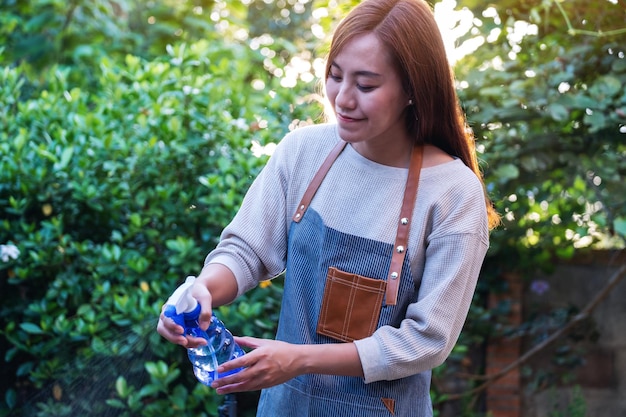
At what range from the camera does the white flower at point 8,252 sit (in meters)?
3.46

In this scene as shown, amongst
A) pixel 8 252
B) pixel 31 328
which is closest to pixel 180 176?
pixel 8 252

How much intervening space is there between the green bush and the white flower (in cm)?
4

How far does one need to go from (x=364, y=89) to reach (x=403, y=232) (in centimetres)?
31

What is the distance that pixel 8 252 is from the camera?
346 centimetres

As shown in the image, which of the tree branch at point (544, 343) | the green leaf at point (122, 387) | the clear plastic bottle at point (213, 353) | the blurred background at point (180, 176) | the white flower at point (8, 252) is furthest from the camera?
the tree branch at point (544, 343)

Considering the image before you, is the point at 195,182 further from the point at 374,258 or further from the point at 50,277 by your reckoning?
the point at 374,258

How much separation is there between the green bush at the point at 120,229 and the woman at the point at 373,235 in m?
1.27

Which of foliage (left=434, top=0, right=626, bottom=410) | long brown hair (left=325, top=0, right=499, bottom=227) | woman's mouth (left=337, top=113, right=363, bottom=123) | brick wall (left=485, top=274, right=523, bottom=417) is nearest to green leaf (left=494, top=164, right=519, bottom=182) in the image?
foliage (left=434, top=0, right=626, bottom=410)

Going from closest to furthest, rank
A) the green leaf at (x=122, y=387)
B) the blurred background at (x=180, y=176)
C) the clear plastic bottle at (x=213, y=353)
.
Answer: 1. the clear plastic bottle at (x=213, y=353)
2. the green leaf at (x=122, y=387)
3. the blurred background at (x=180, y=176)

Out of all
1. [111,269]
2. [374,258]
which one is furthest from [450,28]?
[374,258]

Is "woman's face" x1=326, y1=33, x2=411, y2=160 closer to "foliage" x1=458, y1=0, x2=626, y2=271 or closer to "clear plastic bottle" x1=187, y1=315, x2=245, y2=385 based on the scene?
"clear plastic bottle" x1=187, y1=315, x2=245, y2=385

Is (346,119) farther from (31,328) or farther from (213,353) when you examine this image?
(31,328)

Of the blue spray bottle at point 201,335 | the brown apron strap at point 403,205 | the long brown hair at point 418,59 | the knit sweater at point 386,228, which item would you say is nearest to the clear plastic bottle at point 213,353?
the blue spray bottle at point 201,335

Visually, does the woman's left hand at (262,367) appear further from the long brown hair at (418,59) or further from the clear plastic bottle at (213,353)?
the long brown hair at (418,59)
